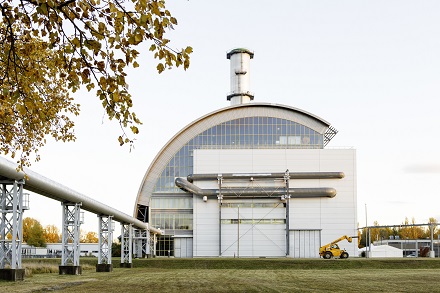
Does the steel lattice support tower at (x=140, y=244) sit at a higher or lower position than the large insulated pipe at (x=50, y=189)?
lower

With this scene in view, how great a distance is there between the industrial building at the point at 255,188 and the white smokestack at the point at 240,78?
712 centimetres

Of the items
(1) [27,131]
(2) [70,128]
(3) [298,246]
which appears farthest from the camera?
(3) [298,246]

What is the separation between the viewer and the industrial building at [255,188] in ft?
234

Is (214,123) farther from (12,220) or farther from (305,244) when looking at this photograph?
(12,220)

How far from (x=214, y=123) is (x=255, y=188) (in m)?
10.6

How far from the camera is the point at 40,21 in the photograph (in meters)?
8.19

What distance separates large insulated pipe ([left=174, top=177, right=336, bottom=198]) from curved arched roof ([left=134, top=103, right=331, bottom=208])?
6.41m

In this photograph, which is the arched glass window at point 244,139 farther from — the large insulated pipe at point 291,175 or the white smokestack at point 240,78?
the white smokestack at point 240,78

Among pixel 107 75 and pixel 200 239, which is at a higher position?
pixel 107 75

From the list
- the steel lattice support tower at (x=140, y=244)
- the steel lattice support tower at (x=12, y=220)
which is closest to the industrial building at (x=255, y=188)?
the steel lattice support tower at (x=140, y=244)

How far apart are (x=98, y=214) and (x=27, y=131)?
29531 mm

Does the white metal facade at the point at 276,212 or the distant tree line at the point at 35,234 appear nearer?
the white metal facade at the point at 276,212

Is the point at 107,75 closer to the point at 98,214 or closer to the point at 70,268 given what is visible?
the point at 70,268

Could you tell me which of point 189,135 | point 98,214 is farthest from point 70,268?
point 189,135
